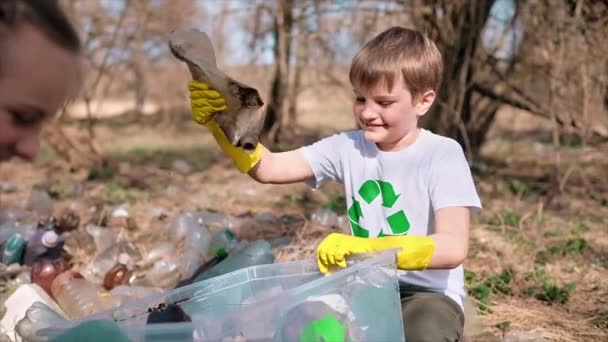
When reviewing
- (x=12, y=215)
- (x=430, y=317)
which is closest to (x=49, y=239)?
(x=12, y=215)

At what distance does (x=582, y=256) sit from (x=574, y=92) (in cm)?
175

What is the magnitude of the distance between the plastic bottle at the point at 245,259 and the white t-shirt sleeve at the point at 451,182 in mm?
1243

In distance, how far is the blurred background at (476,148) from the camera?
10.5ft

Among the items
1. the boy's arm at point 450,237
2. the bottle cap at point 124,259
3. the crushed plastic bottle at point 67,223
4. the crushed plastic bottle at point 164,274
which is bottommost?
the crushed plastic bottle at point 164,274

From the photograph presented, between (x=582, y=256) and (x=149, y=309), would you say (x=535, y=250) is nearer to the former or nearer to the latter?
(x=582, y=256)

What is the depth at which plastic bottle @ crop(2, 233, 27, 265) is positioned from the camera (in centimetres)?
328

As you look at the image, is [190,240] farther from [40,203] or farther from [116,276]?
[40,203]

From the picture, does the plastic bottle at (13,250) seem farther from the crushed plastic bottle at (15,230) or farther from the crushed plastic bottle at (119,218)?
the crushed plastic bottle at (119,218)

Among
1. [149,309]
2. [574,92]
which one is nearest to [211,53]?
[149,309]

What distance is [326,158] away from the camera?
2291 millimetres

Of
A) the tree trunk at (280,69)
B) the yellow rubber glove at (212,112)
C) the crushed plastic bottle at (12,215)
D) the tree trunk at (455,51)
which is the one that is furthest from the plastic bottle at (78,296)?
the tree trunk at (280,69)

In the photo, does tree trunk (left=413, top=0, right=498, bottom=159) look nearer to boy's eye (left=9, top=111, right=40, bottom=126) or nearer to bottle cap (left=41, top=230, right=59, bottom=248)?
bottle cap (left=41, top=230, right=59, bottom=248)

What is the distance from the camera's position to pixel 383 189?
2.17m

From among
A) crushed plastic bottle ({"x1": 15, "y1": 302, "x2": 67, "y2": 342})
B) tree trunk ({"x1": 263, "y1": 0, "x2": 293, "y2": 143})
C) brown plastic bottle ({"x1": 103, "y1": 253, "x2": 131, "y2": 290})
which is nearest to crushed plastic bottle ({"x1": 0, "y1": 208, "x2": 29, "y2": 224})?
brown plastic bottle ({"x1": 103, "y1": 253, "x2": 131, "y2": 290})
